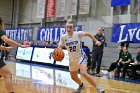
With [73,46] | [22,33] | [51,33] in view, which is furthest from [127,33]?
[22,33]

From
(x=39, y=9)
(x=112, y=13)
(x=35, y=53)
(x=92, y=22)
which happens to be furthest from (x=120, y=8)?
(x=39, y=9)

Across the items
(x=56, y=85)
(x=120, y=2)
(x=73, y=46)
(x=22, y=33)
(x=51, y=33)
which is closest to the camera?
(x=73, y=46)

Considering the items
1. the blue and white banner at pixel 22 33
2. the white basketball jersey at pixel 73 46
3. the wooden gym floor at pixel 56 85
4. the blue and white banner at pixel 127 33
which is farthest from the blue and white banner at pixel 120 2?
the white basketball jersey at pixel 73 46

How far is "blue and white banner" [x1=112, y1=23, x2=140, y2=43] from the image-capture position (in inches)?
630

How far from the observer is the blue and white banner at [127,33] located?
52.5 ft

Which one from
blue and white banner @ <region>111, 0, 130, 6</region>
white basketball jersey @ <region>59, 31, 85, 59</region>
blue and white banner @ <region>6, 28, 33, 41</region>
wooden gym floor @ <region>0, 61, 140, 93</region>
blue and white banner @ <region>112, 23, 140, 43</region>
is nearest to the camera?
white basketball jersey @ <region>59, 31, 85, 59</region>

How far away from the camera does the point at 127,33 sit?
1648 centimetres

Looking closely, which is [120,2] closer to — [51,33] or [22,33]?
[51,33]

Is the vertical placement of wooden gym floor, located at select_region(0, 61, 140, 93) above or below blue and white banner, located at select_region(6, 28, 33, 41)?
below

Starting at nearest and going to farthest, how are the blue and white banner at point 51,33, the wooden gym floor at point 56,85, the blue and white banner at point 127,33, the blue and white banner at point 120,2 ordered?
the wooden gym floor at point 56,85 → the blue and white banner at point 127,33 → the blue and white banner at point 120,2 → the blue and white banner at point 51,33

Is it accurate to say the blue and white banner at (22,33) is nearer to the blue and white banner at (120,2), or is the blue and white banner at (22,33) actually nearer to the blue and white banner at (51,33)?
the blue and white banner at (51,33)

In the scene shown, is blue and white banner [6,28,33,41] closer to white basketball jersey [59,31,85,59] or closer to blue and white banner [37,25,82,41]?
blue and white banner [37,25,82,41]

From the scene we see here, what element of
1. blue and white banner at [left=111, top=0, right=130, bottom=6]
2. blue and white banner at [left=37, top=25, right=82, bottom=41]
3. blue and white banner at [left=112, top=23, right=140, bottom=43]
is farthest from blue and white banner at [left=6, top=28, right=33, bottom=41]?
blue and white banner at [left=112, top=23, right=140, bottom=43]

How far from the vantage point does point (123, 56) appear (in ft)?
44.4
